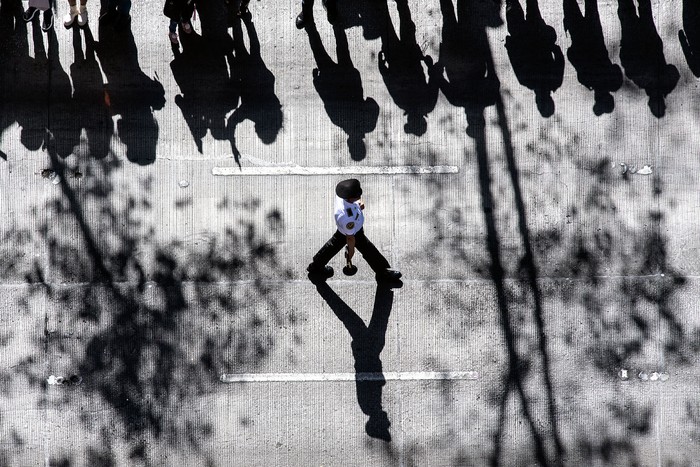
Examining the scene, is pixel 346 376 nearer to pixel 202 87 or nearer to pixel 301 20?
pixel 202 87

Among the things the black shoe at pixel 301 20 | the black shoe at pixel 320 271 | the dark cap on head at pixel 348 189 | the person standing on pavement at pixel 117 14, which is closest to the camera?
the dark cap on head at pixel 348 189

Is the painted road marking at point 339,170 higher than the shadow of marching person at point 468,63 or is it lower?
lower

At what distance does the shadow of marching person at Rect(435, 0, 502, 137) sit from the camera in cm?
977

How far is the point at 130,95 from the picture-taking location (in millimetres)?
9766

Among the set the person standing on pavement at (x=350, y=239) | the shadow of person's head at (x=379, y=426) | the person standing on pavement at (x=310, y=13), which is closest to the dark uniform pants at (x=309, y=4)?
the person standing on pavement at (x=310, y=13)

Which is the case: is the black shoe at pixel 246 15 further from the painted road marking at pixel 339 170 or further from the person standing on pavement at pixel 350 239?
the person standing on pavement at pixel 350 239

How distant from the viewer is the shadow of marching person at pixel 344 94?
972 centimetres

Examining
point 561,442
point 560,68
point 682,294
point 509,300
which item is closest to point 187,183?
point 509,300

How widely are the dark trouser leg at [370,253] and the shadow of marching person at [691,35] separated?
5018 mm

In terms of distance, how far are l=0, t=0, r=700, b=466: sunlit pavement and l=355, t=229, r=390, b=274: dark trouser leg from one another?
1.38 ft

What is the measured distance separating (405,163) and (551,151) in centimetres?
197

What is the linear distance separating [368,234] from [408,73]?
89.8 inches

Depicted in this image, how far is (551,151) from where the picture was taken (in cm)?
967

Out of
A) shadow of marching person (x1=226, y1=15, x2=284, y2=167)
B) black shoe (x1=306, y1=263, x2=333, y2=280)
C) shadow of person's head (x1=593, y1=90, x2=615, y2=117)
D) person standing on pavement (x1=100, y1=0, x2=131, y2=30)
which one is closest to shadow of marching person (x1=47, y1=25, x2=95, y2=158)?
person standing on pavement (x1=100, y1=0, x2=131, y2=30)
